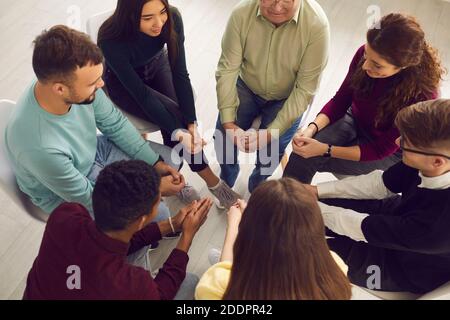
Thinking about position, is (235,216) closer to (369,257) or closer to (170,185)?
(170,185)

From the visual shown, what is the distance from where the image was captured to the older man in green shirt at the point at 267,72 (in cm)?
185

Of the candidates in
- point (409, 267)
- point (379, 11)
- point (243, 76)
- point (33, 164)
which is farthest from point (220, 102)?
point (379, 11)

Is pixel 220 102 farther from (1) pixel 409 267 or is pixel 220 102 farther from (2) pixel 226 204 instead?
(1) pixel 409 267

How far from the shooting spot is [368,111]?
1921 millimetres

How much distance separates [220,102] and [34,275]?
1.12 meters

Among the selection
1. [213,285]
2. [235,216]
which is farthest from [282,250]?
[235,216]

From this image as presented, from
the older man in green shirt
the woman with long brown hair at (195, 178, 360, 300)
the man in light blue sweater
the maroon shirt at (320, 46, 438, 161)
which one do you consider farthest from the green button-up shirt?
the woman with long brown hair at (195, 178, 360, 300)

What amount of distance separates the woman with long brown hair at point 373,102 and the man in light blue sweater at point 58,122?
35.4 inches

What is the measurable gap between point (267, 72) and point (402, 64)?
60 cm

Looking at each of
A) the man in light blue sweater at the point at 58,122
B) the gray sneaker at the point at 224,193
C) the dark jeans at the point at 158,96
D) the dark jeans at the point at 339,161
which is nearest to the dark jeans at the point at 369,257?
the dark jeans at the point at 339,161

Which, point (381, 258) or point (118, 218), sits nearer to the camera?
point (118, 218)

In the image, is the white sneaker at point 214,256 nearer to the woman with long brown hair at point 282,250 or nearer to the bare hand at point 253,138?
the bare hand at point 253,138

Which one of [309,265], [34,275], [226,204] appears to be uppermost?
[309,265]
